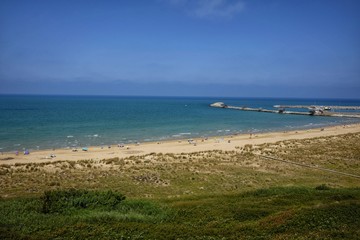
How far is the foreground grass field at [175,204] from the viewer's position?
30.7 ft

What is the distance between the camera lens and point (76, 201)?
12398mm

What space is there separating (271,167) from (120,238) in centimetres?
1980

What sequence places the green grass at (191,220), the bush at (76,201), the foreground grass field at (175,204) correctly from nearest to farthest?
the green grass at (191,220) → the foreground grass field at (175,204) → the bush at (76,201)

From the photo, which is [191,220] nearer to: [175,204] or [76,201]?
[175,204]

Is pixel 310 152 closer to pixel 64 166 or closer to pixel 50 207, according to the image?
pixel 64 166

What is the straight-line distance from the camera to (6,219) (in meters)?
10.3

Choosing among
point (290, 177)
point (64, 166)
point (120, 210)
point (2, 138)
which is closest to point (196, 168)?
point (290, 177)

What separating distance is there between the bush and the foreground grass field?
4 centimetres

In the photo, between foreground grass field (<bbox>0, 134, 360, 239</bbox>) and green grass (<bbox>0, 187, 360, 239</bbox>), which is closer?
green grass (<bbox>0, 187, 360, 239</bbox>)

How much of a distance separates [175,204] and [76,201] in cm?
444

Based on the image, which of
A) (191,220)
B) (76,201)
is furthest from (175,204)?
(76,201)

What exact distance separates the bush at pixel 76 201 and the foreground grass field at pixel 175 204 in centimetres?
4

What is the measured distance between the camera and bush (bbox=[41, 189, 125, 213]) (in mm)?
11867

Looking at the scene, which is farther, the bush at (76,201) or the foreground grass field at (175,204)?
the bush at (76,201)
